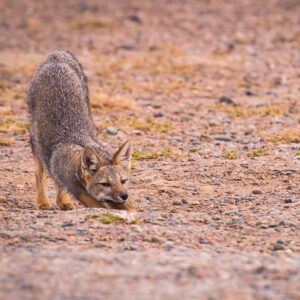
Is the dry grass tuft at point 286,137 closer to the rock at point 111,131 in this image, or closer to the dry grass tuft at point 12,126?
the rock at point 111,131

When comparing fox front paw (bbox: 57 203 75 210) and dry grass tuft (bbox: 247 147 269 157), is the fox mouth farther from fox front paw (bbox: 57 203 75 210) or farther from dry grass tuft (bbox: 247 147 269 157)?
dry grass tuft (bbox: 247 147 269 157)

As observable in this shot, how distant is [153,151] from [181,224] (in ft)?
12.4

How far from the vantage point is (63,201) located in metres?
10.9

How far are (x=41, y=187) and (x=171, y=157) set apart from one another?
7.09ft

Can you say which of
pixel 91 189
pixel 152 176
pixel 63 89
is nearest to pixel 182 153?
pixel 152 176

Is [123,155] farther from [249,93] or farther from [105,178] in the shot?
[249,93]

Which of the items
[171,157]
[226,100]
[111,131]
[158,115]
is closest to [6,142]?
[111,131]

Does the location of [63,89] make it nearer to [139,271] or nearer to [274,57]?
[139,271]

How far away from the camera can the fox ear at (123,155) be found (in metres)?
10.0

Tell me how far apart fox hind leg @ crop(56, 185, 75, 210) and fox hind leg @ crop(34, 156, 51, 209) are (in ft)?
0.38

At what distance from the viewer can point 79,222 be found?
891cm

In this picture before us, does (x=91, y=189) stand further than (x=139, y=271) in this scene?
Yes

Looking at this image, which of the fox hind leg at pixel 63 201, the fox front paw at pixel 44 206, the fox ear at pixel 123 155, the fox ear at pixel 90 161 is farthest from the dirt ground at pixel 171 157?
the fox ear at pixel 90 161

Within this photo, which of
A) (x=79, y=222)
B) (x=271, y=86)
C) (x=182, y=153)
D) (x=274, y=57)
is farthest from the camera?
(x=274, y=57)
